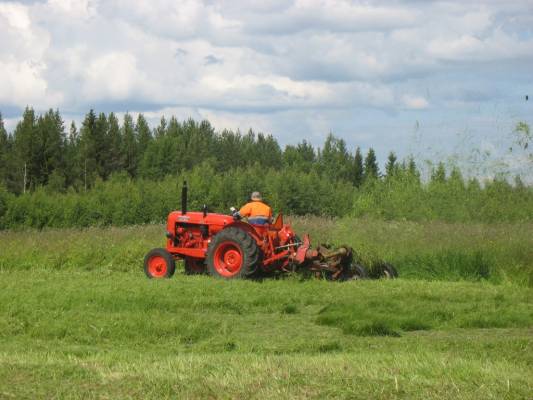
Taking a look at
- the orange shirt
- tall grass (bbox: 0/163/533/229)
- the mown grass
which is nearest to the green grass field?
the mown grass

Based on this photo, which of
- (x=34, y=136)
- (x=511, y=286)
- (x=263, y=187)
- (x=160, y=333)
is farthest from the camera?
(x=34, y=136)

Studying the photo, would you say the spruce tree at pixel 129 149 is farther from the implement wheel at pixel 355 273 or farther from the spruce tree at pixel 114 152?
the implement wheel at pixel 355 273

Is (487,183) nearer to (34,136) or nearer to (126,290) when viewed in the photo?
(126,290)

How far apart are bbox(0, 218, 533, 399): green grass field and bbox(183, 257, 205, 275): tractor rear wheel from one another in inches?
48.6

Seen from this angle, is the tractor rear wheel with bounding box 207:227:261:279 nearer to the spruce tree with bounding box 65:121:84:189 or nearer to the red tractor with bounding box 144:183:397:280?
the red tractor with bounding box 144:183:397:280

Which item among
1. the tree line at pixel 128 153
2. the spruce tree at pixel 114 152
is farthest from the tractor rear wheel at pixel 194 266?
the spruce tree at pixel 114 152

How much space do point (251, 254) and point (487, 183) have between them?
6.52 meters

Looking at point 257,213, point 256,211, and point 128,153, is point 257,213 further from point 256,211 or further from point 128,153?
point 128,153

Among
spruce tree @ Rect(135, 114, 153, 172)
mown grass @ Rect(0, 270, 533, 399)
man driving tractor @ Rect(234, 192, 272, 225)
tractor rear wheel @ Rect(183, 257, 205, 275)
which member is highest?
spruce tree @ Rect(135, 114, 153, 172)

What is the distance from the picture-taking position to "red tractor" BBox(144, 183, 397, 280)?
15383mm

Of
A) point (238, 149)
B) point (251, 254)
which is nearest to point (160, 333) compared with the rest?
Answer: point (251, 254)

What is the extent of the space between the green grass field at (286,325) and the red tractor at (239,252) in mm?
489

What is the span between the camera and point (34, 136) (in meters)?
82.2

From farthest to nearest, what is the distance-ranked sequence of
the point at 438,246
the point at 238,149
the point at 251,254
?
1. the point at 238,149
2. the point at 438,246
3. the point at 251,254
